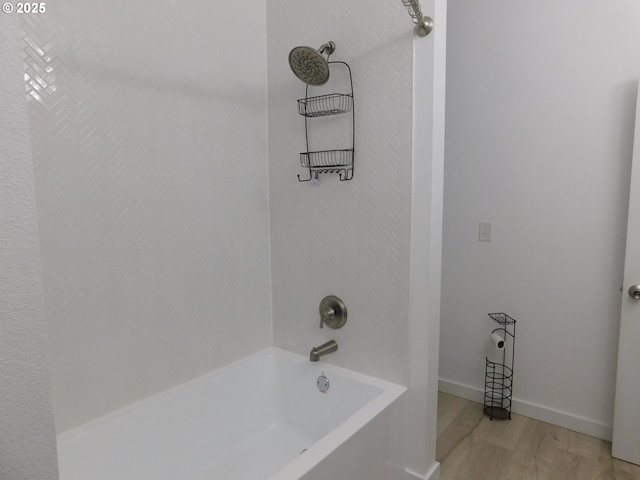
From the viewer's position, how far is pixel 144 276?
1.73 m

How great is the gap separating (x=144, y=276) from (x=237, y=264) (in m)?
0.50

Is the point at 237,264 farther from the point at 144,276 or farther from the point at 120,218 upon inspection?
the point at 120,218

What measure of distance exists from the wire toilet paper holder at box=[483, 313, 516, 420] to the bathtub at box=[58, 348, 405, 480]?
110 cm

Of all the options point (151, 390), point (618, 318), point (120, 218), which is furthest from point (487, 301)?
point (120, 218)

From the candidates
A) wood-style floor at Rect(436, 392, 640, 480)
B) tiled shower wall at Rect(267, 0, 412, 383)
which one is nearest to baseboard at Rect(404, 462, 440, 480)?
wood-style floor at Rect(436, 392, 640, 480)

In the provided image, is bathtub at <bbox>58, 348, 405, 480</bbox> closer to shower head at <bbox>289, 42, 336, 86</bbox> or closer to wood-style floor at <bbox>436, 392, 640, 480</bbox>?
wood-style floor at <bbox>436, 392, 640, 480</bbox>

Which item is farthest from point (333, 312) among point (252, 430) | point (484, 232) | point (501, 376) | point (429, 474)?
point (501, 376)

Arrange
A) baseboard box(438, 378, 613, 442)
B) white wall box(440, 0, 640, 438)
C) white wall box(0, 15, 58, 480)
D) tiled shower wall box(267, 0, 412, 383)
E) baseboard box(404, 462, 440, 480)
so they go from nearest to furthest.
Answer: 1. white wall box(0, 15, 58, 480)
2. tiled shower wall box(267, 0, 412, 383)
3. baseboard box(404, 462, 440, 480)
4. white wall box(440, 0, 640, 438)
5. baseboard box(438, 378, 613, 442)

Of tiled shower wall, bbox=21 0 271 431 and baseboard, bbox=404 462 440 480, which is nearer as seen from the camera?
tiled shower wall, bbox=21 0 271 431

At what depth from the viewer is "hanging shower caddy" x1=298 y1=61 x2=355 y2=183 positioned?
1.92 meters

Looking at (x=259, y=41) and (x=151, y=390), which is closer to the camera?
(x=151, y=390)

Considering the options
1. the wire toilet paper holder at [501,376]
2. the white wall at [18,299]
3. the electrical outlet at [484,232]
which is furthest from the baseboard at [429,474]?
the white wall at [18,299]

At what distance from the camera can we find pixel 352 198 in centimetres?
195

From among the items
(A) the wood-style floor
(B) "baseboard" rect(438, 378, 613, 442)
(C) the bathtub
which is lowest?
(A) the wood-style floor
